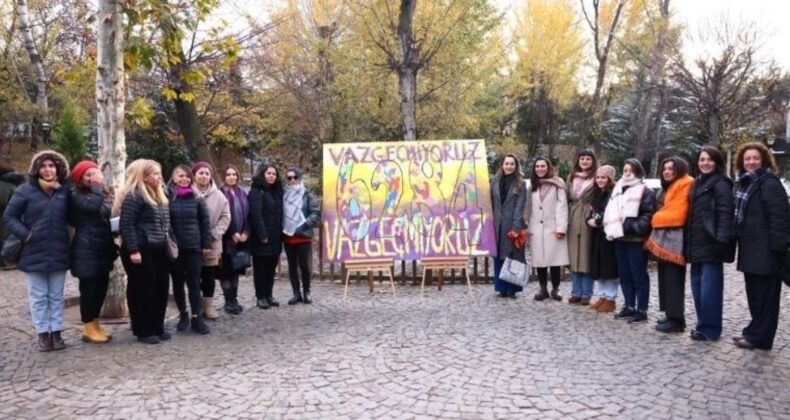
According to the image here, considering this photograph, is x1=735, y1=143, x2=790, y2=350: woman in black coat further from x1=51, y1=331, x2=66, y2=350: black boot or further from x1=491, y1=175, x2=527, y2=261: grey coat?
x1=51, y1=331, x2=66, y2=350: black boot

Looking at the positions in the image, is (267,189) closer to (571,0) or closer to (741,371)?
(741,371)

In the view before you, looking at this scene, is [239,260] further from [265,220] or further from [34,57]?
[34,57]

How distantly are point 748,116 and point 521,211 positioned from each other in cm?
1536

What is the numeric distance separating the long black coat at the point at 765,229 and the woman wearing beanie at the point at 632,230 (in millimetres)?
1000

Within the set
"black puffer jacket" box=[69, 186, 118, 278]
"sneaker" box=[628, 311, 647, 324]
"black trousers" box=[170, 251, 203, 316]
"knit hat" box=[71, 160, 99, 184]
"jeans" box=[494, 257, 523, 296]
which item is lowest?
"sneaker" box=[628, 311, 647, 324]

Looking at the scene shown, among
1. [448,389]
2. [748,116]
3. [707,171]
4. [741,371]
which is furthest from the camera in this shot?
[748,116]

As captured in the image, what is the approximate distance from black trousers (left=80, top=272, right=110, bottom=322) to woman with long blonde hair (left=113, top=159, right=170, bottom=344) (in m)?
0.28

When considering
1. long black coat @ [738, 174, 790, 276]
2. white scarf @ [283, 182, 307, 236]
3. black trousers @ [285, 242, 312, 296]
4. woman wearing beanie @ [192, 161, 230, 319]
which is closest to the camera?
long black coat @ [738, 174, 790, 276]

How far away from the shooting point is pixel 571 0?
23.1 m

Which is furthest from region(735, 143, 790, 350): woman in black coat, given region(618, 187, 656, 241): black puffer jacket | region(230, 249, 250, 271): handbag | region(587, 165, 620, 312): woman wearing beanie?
region(230, 249, 250, 271): handbag

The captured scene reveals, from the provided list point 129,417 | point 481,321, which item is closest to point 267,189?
point 481,321

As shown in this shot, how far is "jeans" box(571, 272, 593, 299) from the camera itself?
22.0 feet

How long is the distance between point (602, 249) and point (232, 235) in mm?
4333

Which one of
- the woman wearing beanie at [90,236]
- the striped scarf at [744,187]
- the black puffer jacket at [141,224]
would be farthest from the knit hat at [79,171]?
the striped scarf at [744,187]
